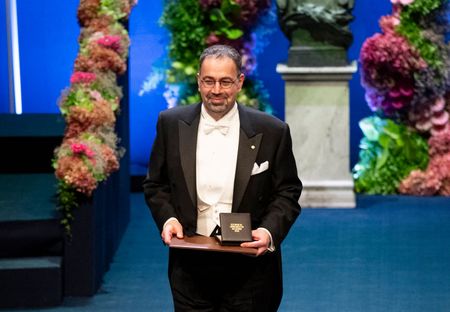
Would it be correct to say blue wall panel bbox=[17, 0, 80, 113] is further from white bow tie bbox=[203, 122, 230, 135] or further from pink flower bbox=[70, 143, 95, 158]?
→ white bow tie bbox=[203, 122, 230, 135]

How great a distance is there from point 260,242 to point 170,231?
1.07 feet

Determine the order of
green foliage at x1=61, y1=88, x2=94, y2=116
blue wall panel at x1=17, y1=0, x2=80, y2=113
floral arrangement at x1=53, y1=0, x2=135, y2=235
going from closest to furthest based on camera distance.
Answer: floral arrangement at x1=53, y1=0, x2=135, y2=235 < green foliage at x1=61, y1=88, x2=94, y2=116 < blue wall panel at x1=17, y1=0, x2=80, y2=113

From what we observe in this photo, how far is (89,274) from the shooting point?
7.31 meters

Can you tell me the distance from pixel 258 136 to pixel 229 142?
4.5 inches

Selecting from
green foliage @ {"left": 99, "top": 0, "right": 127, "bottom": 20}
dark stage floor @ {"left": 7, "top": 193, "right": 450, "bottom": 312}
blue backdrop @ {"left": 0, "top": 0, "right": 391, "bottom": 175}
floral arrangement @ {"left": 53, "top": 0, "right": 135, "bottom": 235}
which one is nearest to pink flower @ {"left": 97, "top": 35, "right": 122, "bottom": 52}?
floral arrangement @ {"left": 53, "top": 0, "right": 135, "bottom": 235}

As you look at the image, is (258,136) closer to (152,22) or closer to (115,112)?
(115,112)

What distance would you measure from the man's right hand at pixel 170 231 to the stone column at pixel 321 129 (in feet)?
18.7

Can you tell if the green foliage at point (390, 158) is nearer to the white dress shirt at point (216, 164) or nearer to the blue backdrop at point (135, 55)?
the blue backdrop at point (135, 55)

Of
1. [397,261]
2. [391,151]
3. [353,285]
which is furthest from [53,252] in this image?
[391,151]

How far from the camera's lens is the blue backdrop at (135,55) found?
37.8 ft

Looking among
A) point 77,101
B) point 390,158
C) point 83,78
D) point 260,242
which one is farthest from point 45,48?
point 260,242

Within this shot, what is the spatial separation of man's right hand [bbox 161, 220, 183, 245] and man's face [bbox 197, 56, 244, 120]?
Answer: 449 millimetres

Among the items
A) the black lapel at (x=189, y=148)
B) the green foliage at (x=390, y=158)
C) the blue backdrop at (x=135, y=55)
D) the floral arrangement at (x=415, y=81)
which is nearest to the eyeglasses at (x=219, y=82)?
the black lapel at (x=189, y=148)

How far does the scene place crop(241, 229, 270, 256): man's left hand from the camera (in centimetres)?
436
